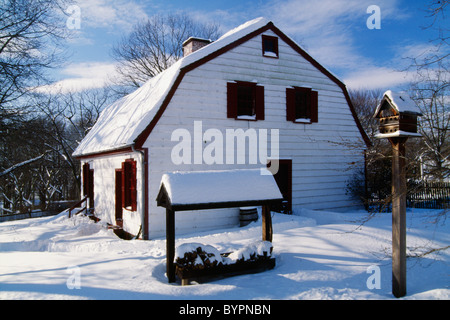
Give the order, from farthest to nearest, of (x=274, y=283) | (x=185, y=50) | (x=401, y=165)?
(x=185, y=50)
(x=274, y=283)
(x=401, y=165)

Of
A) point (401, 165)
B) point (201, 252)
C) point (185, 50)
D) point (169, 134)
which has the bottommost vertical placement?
point (201, 252)

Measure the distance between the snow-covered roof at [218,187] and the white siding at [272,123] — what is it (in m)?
3.49

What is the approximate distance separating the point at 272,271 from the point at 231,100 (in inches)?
259

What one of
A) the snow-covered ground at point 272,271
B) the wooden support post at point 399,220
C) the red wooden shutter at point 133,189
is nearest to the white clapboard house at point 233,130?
the red wooden shutter at point 133,189

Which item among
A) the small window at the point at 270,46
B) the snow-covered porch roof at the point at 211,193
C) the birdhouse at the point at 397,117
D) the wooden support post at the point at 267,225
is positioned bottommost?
the wooden support post at the point at 267,225

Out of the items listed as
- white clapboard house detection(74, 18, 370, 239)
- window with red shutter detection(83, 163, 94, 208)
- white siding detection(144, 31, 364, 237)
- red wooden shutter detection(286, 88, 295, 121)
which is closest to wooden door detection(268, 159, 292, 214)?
white clapboard house detection(74, 18, 370, 239)

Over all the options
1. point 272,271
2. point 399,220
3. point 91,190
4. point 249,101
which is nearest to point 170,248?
point 272,271

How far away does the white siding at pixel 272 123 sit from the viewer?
31.2 feet

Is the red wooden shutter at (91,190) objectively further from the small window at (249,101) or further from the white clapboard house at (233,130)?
the small window at (249,101)

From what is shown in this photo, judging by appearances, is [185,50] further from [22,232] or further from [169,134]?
[22,232]

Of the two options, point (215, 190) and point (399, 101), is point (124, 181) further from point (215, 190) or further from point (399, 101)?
point (399, 101)
